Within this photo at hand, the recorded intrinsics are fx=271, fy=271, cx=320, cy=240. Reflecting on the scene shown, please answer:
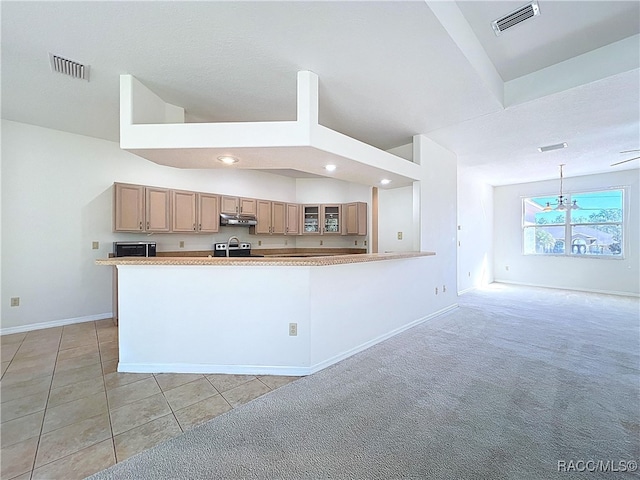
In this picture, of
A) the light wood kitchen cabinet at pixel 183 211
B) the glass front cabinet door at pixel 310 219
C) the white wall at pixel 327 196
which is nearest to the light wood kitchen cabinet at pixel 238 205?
the light wood kitchen cabinet at pixel 183 211

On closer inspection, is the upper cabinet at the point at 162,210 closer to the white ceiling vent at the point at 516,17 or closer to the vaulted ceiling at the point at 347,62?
the vaulted ceiling at the point at 347,62

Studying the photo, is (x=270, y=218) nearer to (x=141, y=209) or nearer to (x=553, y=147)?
(x=141, y=209)

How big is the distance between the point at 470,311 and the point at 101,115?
6143 millimetres

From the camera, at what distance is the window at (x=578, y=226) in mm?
6039

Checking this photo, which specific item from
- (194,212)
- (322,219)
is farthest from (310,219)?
(194,212)

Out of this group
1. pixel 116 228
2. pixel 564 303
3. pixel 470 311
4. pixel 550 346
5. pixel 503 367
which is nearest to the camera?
pixel 503 367

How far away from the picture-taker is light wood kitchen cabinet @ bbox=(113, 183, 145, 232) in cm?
395

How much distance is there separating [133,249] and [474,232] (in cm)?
737

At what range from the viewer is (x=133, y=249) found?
13.2 ft

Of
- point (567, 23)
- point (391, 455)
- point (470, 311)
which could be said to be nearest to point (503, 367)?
point (391, 455)

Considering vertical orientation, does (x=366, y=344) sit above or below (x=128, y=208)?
below

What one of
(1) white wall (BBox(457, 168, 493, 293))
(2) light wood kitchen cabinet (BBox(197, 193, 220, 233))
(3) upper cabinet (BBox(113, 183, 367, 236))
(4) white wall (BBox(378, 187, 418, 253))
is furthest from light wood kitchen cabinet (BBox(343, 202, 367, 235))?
(2) light wood kitchen cabinet (BBox(197, 193, 220, 233))

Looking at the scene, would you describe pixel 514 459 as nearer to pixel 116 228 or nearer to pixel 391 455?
pixel 391 455

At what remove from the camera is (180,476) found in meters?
1.41
